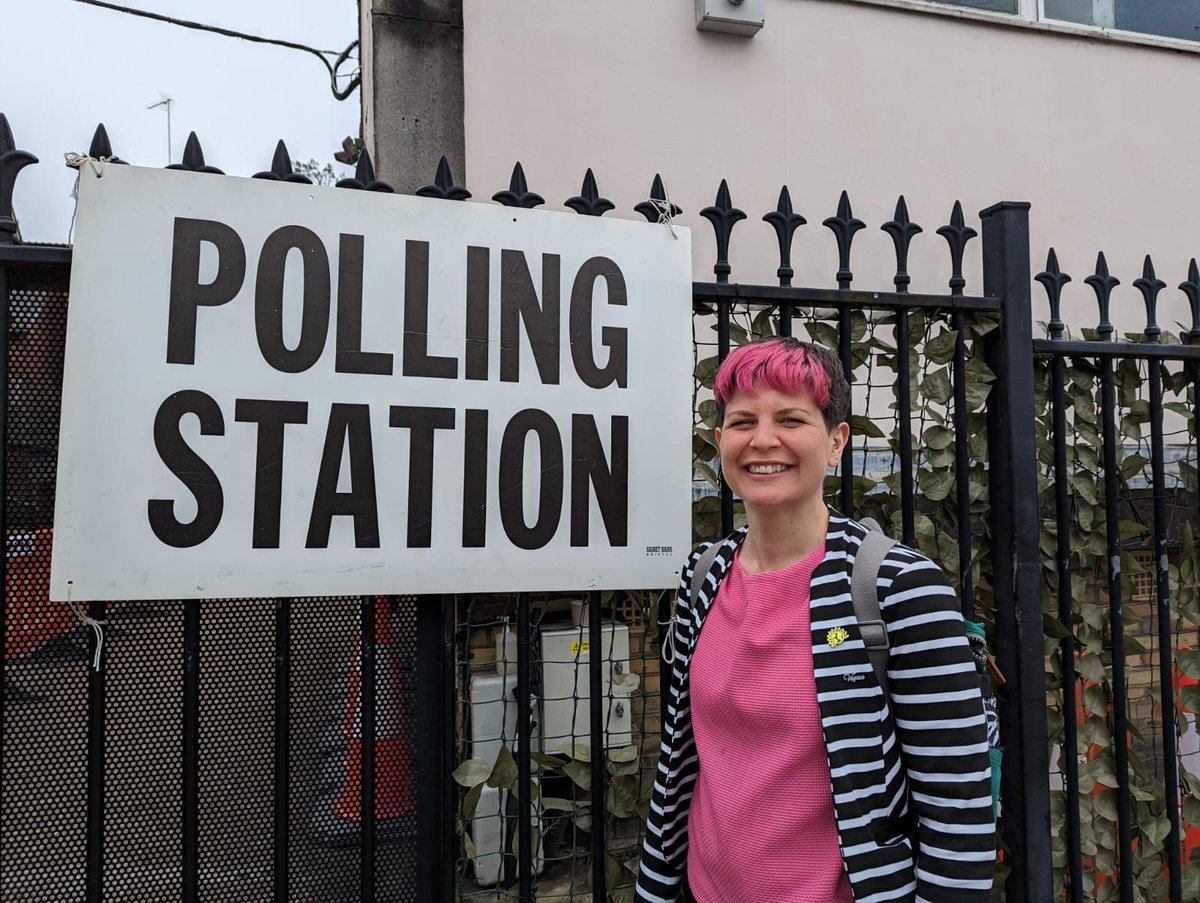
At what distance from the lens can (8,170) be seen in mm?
1687

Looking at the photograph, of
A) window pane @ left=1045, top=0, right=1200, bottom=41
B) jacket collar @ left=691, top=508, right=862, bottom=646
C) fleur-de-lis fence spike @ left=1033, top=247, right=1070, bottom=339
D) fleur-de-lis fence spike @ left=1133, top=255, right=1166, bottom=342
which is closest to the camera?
jacket collar @ left=691, top=508, right=862, bottom=646

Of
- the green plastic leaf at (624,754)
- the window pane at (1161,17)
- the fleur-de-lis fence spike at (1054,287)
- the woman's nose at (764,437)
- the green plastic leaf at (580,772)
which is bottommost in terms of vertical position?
the green plastic leaf at (580,772)

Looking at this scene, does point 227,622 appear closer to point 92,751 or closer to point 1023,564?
point 92,751

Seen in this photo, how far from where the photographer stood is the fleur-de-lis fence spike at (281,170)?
1.83 metres

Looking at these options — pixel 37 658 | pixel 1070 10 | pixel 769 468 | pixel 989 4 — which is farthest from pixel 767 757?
pixel 1070 10

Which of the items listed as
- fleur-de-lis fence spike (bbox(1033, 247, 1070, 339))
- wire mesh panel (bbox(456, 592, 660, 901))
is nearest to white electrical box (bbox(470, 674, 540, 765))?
wire mesh panel (bbox(456, 592, 660, 901))

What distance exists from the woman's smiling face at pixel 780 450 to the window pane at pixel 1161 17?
4.48m

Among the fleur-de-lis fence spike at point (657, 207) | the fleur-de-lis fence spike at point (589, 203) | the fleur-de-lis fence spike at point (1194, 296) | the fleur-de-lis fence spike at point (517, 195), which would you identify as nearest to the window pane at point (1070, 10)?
the fleur-de-lis fence spike at point (1194, 296)

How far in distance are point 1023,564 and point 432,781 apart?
174cm

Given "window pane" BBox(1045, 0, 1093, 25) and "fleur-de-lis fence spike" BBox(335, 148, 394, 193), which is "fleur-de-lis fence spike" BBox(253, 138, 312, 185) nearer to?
"fleur-de-lis fence spike" BBox(335, 148, 394, 193)

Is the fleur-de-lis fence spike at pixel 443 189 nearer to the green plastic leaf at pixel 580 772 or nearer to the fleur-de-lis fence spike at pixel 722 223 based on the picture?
the fleur-de-lis fence spike at pixel 722 223

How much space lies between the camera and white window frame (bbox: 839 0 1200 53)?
3.96 meters

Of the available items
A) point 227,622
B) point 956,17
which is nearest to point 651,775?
point 227,622

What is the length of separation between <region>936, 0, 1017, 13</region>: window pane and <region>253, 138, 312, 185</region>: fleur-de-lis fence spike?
3810 mm
